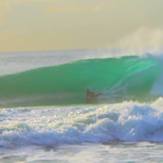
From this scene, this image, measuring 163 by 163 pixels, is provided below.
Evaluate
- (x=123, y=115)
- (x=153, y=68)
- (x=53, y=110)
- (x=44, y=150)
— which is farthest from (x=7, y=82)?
(x=44, y=150)

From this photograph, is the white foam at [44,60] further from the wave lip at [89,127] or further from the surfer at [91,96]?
the wave lip at [89,127]

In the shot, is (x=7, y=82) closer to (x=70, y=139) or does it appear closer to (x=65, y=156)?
(x=70, y=139)

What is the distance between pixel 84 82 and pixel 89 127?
10.2 m

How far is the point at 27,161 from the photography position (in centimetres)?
823

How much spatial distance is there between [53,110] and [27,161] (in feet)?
17.8

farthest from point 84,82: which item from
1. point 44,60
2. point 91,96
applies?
point 44,60

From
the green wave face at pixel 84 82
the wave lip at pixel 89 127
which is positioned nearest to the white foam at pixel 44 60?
the green wave face at pixel 84 82

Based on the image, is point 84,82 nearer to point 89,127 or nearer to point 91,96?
point 91,96

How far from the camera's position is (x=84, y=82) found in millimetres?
20578

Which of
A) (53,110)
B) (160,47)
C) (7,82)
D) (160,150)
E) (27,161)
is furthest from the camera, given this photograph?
(160,47)

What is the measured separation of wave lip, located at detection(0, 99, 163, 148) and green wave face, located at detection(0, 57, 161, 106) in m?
5.94

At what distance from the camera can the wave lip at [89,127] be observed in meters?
9.84

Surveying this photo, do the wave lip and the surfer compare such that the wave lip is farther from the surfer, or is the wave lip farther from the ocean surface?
the surfer

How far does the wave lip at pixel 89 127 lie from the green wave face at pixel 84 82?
5.94m
